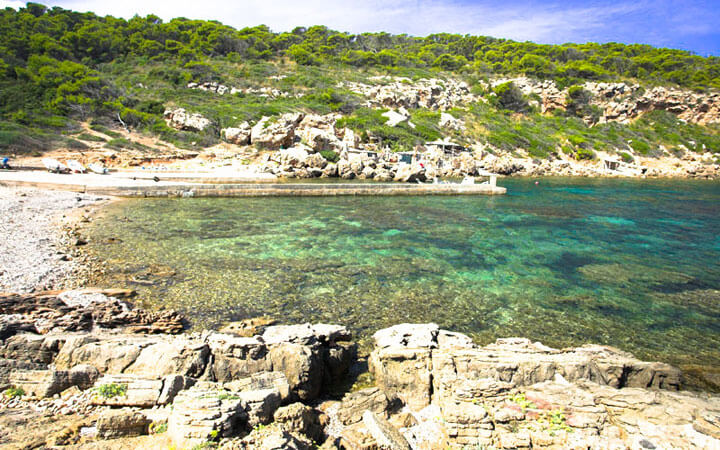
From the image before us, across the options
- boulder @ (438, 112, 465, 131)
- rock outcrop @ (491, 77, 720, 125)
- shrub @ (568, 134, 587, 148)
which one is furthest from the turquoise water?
rock outcrop @ (491, 77, 720, 125)

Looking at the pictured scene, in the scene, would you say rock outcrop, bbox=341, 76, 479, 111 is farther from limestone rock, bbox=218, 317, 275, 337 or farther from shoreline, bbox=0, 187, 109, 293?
limestone rock, bbox=218, 317, 275, 337

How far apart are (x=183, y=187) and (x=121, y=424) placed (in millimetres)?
18000

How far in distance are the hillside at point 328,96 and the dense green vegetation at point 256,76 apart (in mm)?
207

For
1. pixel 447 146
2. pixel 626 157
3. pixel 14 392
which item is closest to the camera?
pixel 14 392

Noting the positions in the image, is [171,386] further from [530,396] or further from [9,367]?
[530,396]

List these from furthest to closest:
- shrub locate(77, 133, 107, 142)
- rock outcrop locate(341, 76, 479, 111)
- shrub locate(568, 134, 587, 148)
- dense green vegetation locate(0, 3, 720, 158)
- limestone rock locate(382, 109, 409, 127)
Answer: rock outcrop locate(341, 76, 479, 111)
shrub locate(568, 134, 587, 148)
limestone rock locate(382, 109, 409, 127)
dense green vegetation locate(0, 3, 720, 158)
shrub locate(77, 133, 107, 142)

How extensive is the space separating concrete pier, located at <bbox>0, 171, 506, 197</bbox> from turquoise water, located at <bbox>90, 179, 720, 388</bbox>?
156 centimetres

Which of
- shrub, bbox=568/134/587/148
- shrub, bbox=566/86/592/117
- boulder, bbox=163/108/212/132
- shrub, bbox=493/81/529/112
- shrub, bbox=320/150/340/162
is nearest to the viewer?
shrub, bbox=320/150/340/162

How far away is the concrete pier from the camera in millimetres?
17562

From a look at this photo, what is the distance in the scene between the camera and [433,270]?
31.6 feet

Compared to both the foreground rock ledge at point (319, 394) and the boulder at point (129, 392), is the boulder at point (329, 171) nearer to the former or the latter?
the foreground rock ledge at point (319, 394)

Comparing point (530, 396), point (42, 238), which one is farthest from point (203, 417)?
point (42, 238)

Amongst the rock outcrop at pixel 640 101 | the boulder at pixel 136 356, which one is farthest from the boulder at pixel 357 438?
the rock outcrop at pixel 640 101

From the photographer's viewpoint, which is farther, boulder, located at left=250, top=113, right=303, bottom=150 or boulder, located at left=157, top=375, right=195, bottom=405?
boulder, located at left=250, top=113, right=303, bottom=150
